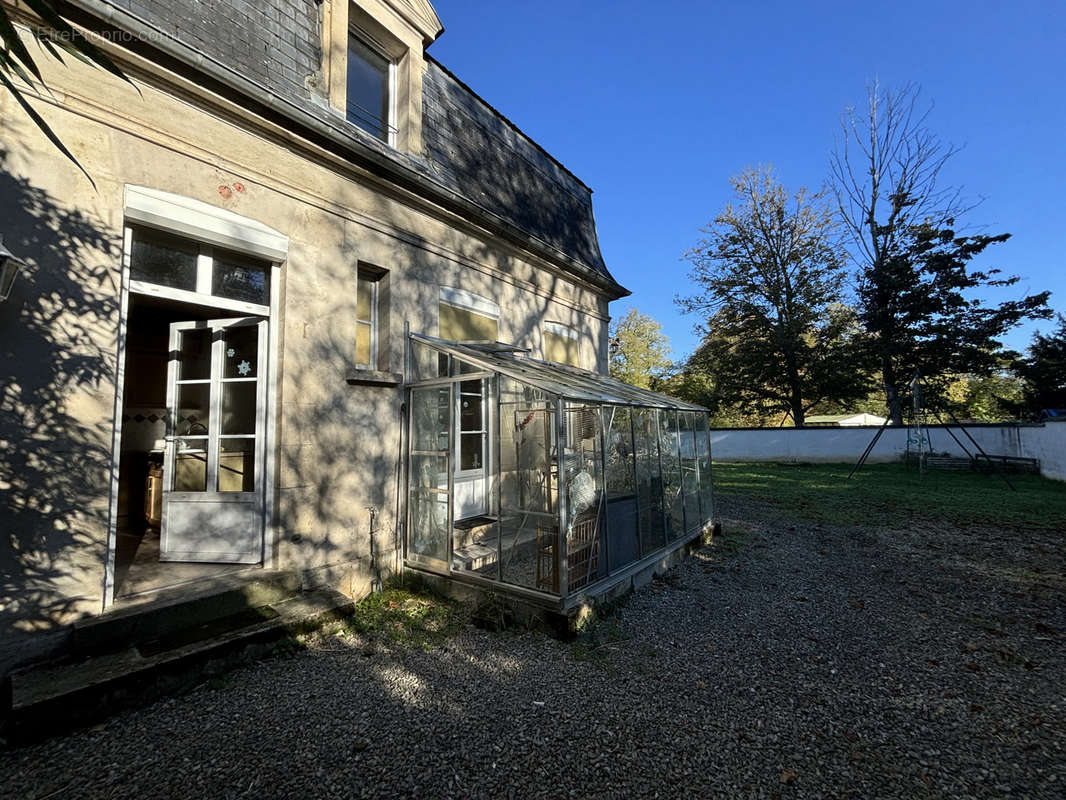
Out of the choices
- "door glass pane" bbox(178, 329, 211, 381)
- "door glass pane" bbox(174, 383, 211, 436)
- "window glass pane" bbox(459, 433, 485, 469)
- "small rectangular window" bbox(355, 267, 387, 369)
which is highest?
"small rectangular window" bbox(355, 267, 387, 369)

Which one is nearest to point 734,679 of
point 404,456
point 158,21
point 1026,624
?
point 1026,624

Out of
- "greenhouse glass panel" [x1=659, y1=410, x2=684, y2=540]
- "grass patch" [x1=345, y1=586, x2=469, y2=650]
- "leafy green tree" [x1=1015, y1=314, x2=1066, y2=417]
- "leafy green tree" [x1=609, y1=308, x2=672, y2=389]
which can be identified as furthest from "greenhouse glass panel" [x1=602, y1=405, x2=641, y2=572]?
"leafy green tree" [x1=609, y1=308, x2=672, y2=389]

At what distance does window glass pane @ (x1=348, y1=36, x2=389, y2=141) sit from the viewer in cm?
543

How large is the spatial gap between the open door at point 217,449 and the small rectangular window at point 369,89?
2723 millimetres

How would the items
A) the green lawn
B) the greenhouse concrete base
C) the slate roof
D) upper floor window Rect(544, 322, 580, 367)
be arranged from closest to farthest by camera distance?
1. the slate roof
2. the greenhouse concrete base
3. upper floor window Rect(544, 322, 580, 367)
4. the green lawn

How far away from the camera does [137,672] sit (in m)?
2.96

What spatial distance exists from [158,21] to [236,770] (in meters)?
5.05

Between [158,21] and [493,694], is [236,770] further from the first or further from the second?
[158,21]

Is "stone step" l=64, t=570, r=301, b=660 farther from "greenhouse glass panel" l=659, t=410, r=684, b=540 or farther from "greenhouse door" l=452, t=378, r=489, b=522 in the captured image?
"greenhouse glass panel" l=659, t=410, r=684, b=540

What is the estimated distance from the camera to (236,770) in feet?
8.27

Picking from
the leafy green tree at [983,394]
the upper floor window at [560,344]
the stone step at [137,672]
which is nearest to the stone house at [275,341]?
the stone step at [137,672]

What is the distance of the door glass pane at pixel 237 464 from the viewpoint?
429cm

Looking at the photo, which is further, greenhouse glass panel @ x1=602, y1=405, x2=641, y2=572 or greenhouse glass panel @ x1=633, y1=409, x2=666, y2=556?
greenhouse glass panel @ x1=633, y1=409, x2=666, y2=556

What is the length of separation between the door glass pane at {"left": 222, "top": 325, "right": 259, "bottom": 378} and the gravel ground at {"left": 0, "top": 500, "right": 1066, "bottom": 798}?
94.5 inches
